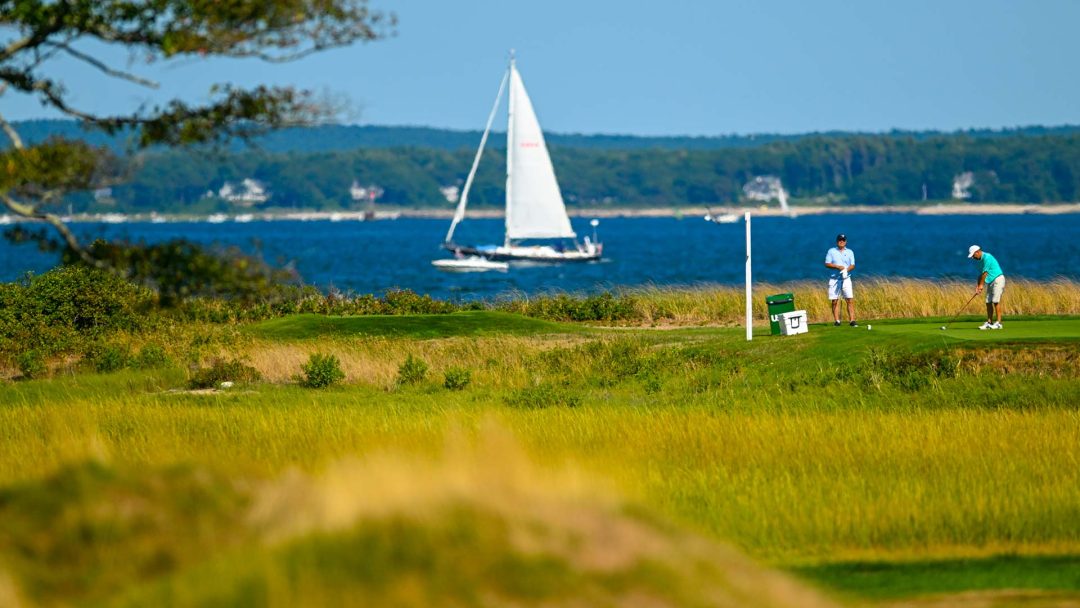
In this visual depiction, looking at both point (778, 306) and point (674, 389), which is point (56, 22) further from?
point (778, 306)

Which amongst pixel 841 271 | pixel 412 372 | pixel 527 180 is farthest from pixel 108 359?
pixel 527 180

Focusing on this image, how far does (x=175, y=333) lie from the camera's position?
33469 millimetres

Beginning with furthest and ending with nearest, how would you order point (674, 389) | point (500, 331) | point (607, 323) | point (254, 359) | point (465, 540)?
1. point (607, 323)
2. point (500, 331)
3. point (254, 359)
4. point (674, 389)
5. point (465, 540)

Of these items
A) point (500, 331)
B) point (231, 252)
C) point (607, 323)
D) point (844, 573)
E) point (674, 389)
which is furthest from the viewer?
point (607, 323)

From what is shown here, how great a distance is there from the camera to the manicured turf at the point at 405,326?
108ft

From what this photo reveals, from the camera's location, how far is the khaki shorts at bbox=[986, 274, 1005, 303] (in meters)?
28.5

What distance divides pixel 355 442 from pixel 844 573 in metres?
7.63

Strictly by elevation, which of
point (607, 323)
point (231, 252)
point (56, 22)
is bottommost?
point (607, 323)

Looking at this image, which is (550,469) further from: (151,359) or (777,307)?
(777,307)

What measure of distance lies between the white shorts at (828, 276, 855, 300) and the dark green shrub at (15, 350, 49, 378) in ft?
48.5

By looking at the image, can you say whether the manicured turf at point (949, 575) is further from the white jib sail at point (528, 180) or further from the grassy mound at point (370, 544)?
the white jib sail at point (528, 180)

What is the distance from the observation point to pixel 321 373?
26.8 meters

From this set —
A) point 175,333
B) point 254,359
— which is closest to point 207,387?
point 254,359

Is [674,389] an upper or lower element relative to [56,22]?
lower
